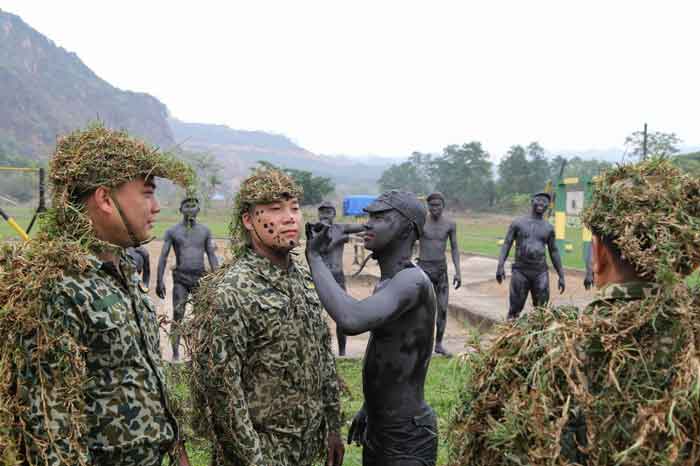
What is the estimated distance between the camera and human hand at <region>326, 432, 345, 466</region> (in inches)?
126

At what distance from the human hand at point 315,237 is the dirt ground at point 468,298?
14.7 ft

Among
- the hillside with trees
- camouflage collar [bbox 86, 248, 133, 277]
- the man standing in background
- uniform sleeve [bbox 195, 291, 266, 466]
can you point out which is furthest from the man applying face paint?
the hillside with trees

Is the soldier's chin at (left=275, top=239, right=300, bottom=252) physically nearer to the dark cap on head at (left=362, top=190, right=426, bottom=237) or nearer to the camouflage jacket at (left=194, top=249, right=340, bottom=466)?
the camouflage jacket at (left=194, top=249, right=340, bottom=466)

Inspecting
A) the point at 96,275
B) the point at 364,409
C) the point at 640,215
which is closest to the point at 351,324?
the point at 364,409

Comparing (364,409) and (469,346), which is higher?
(469,346)

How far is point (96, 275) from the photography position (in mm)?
2305

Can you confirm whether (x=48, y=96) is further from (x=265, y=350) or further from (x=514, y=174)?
(x=265, y=350)

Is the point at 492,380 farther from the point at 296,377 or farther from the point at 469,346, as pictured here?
the point at 296,377

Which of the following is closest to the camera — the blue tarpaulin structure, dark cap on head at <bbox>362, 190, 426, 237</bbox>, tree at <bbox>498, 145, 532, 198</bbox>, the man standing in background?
dark cap on head at <bbox>362, 190, 426, 237</bbox>

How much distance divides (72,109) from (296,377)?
158m

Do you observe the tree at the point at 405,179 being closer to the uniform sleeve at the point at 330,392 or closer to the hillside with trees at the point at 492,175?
the hillside with trees at the point at 492,175

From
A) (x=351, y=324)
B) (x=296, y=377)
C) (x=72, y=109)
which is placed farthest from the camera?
(x=72, y=109)

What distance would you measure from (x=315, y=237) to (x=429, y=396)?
4143 millimetres

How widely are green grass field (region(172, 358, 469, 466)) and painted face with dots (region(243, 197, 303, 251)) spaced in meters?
1.03
